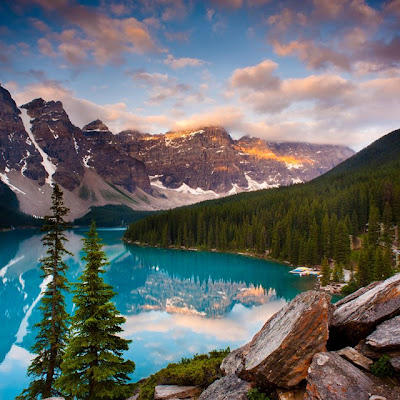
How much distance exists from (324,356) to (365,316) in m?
2.50

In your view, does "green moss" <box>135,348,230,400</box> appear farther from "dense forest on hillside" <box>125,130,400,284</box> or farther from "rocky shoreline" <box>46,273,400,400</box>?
"dense forest on hillside" <box>125,130,400,284</box>

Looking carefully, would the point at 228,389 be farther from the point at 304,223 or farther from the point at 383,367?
the point at 304,223

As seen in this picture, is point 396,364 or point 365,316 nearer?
point 396,364

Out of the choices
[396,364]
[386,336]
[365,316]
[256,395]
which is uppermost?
[365,316]

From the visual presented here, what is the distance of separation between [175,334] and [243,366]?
1125 inches

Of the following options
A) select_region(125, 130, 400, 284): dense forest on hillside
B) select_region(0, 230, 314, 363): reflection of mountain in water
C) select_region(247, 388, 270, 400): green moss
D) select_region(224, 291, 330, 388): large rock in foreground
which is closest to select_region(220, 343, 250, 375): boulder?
select_region(224, 291, 330, 388): large rock in foreground

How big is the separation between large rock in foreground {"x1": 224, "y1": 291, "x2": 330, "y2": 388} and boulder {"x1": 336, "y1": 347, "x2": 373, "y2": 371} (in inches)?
27.3

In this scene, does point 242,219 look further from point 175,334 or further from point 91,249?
point 91,249

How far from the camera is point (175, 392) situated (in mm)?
12547

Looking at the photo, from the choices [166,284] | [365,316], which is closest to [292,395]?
[365,316]

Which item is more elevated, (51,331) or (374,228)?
(374,228)

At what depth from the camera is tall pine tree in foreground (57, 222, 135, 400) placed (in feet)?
48.0

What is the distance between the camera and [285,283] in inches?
2474

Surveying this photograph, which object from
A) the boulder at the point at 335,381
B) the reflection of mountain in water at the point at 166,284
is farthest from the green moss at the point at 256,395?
the reflection of mountain in water at the point at 166,284
